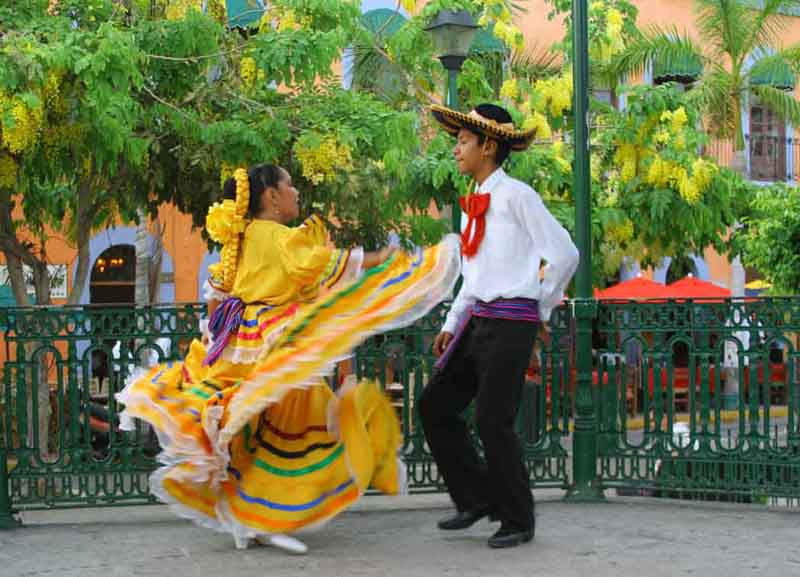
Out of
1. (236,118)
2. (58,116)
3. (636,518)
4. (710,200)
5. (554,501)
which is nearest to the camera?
(636,518)

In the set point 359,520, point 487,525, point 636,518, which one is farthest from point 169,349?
point 636,518

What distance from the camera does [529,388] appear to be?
8.05m

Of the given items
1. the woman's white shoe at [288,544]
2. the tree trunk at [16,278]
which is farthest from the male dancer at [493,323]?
the tree trunk at [16,278]

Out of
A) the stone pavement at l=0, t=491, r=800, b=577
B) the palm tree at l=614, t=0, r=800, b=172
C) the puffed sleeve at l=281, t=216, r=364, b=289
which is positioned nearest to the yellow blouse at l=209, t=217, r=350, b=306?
the puffed sleeve at l=281, t=216, r=364, b=289

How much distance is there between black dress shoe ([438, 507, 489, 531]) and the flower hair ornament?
5.30ft

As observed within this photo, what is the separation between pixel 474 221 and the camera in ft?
20.8

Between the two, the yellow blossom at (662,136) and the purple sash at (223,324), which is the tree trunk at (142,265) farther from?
the purple sash at (223,324)

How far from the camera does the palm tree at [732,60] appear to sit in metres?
23.8

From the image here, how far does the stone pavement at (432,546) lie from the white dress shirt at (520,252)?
1192 millimetres

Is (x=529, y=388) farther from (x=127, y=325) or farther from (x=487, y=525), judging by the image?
(x=127, y=325)

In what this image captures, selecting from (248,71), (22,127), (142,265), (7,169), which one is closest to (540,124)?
(142,265)

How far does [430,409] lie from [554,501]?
1.67 meters

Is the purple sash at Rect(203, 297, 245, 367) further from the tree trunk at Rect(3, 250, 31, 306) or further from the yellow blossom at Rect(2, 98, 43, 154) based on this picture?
the tree trunk at Rect(3, 250, 31, 306)

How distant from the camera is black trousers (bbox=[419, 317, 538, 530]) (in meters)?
6.15
